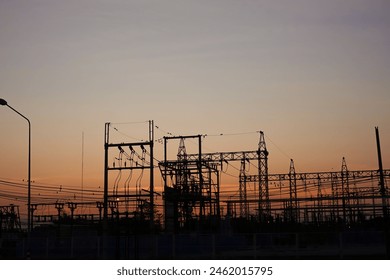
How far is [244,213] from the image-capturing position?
49.8 meters

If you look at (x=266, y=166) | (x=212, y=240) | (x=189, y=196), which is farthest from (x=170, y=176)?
(x=212, y=240)

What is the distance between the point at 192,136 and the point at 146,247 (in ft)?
76.4

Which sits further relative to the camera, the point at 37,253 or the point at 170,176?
the point at 170,176

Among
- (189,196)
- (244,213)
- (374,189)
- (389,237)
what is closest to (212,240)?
(389,237)

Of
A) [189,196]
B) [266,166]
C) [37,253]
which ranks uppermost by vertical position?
[266,166]
